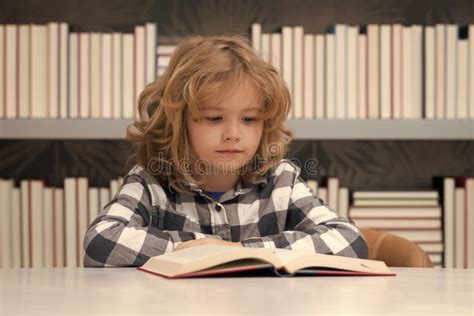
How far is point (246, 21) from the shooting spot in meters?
2.48

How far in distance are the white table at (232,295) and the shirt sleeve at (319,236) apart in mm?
281

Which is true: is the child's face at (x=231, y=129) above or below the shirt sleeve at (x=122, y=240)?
above

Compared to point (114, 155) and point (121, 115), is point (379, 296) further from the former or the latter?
point (114, 155)

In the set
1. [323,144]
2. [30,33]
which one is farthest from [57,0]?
[323,144]

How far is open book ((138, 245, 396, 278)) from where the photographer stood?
97 centimetres

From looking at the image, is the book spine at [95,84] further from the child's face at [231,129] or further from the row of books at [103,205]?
the child's face at [231,129]

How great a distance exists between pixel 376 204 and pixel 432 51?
1.65 feet

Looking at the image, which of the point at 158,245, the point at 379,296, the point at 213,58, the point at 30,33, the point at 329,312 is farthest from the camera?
the point at 30,33

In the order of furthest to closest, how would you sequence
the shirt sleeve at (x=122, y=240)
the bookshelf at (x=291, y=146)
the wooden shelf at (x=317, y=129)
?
the bookshelf at (x=291, y=146)
the wooden shelf at (x=317, y=129)
the shirt sleeve at (x=122, y=240)

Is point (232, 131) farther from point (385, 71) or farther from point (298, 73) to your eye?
point (385, 71)

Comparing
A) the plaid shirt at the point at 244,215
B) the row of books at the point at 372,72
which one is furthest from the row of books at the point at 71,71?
the plaid shirt at the point at 244,215

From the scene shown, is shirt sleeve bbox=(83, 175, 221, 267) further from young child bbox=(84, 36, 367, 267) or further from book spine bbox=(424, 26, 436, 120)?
book spine bbox=(424, 26, 436, 120)

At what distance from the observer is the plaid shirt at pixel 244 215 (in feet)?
4.42

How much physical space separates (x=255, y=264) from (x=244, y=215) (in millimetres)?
546
